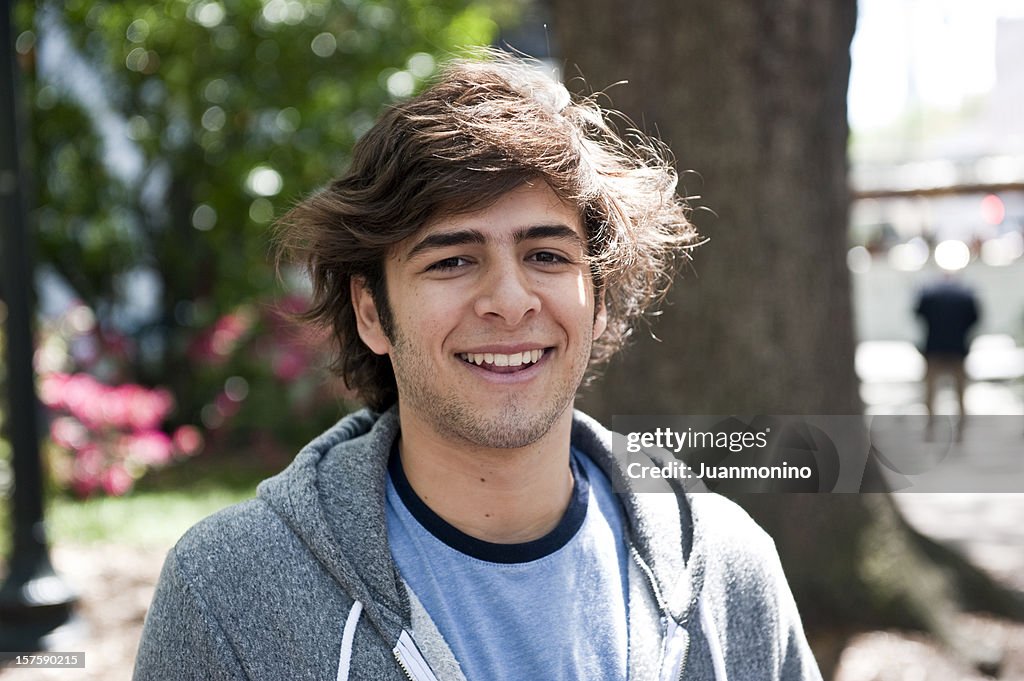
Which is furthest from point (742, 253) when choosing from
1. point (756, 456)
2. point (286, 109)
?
point (286, 109)

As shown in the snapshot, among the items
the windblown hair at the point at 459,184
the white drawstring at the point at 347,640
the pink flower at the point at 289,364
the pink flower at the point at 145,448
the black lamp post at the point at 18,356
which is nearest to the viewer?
the white drawstring at the point at 347,640

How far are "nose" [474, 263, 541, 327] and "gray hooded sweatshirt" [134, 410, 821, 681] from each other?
0.35 metres

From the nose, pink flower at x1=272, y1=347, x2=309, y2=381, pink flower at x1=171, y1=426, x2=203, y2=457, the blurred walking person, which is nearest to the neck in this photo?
the nose

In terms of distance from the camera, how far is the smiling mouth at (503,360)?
1.85 metres

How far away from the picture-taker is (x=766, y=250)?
421cm

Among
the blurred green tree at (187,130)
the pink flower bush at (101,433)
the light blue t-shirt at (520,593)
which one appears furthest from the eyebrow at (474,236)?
the blurred green tree at (187,130)

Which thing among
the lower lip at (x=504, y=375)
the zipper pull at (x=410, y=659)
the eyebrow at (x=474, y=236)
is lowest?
the zipper pull at (x=410, y=659)

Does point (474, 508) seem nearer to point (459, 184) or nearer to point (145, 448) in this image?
point (459, 184)

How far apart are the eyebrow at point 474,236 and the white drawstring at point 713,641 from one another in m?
0.70

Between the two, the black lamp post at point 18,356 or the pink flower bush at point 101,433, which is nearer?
the black lamp post at point 18,356

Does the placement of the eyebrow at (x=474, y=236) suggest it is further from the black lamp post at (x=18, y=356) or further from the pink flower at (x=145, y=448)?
the pink flower at (x=145, y=448)

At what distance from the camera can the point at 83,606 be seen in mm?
5070

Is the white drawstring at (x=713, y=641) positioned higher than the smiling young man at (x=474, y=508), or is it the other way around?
the smiling young man at (x=474, y=508)

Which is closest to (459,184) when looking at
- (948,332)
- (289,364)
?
(289,364)
